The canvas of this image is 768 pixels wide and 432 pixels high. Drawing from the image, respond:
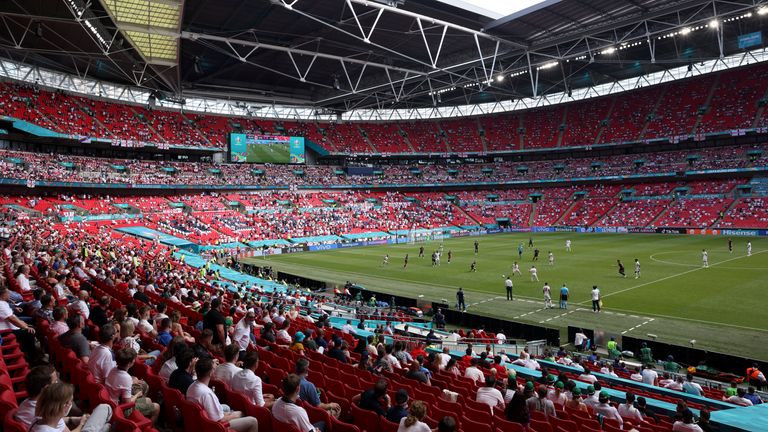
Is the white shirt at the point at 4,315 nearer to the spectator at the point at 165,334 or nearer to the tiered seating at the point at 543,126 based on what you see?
the spectator at the point at 165,334

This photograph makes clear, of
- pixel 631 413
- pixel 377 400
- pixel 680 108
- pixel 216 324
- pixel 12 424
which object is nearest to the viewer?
pixel 12 424

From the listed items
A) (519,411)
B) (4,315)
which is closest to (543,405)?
(519,411)

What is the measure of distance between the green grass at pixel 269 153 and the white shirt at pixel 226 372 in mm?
71715

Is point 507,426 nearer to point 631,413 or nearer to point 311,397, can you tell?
point 311,397

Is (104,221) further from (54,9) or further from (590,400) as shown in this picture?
(590,400)

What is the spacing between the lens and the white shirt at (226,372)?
6410 millimetres

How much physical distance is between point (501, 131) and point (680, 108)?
28678mm

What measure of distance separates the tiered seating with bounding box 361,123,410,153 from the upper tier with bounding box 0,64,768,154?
0.19 m

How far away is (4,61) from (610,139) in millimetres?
84178

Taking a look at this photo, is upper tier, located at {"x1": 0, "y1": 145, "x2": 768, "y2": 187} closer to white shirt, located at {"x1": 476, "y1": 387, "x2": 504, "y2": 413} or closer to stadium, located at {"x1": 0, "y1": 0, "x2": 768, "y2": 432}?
stadium, located at {"x1": 0, "y1": 0, "x2": 768, "y2": 432}

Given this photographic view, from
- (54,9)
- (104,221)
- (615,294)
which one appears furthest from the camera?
(104,221)

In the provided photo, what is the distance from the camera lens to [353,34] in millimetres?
42000

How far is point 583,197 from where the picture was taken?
7538cm

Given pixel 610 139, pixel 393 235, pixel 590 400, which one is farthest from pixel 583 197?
pixel 590 400
